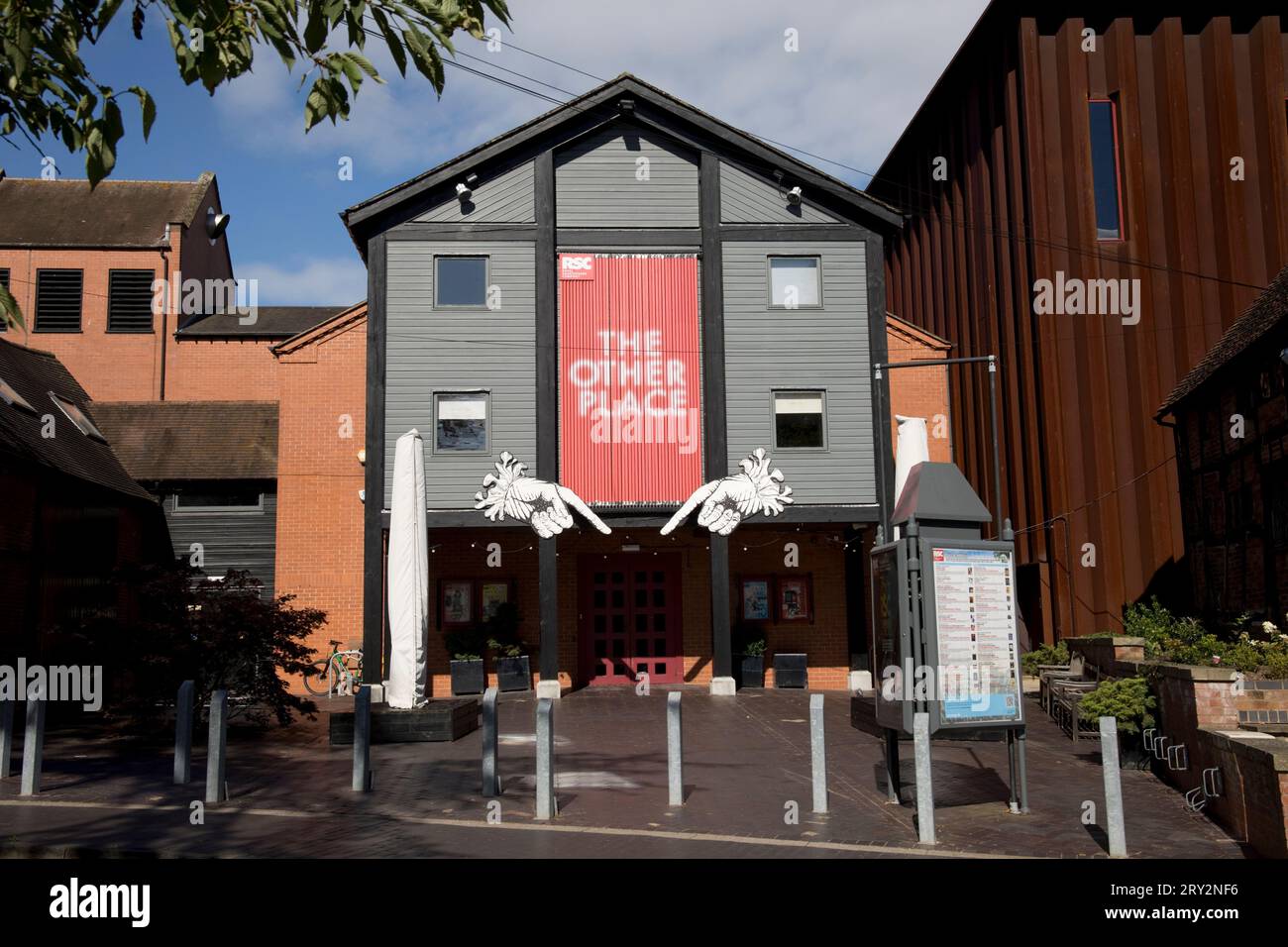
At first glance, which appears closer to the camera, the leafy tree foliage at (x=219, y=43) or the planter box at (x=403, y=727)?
the leafy tree foliage at (x=219, y=43)

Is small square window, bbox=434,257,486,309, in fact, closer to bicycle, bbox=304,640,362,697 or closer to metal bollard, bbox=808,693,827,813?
bicycle, bbox=304,640,362,697

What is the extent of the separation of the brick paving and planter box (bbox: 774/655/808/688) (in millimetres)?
6830

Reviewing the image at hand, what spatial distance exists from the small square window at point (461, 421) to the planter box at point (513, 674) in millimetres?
4150

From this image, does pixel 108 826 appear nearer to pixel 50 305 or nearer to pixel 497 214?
pixel 497 214

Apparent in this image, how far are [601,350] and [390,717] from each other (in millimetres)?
9391

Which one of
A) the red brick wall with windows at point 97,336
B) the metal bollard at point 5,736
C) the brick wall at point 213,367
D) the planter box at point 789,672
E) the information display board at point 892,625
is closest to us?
the information display board at point 892,625

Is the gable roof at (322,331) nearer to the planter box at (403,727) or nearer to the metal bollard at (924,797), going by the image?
the planter box at (403,727)

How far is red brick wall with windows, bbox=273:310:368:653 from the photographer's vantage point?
22984 millimetres

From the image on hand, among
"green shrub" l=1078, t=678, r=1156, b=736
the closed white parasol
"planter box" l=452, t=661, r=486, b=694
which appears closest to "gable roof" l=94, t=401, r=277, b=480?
"planter box" l=452, t=661, r=486, b=694

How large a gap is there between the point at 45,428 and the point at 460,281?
8.31 m

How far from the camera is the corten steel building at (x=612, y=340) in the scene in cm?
2142

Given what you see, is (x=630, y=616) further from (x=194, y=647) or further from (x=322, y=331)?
(x=194, y=647)

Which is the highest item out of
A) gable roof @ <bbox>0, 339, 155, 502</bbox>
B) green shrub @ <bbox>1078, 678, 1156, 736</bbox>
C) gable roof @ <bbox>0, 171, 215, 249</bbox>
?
gable roof @ <bbox>0, 171, 215, 249</bbox>
